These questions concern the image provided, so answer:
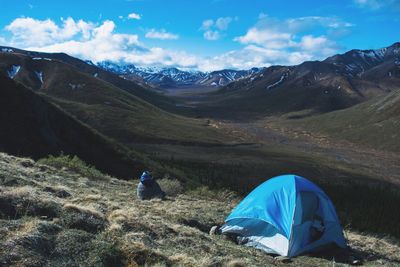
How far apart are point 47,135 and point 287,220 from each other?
26469 millimetres

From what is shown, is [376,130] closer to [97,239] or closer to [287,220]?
[287,220]

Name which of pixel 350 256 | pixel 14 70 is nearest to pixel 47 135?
pixel 350 256

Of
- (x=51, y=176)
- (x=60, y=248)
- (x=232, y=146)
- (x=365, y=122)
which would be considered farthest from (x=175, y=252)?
(x=365, y=122)

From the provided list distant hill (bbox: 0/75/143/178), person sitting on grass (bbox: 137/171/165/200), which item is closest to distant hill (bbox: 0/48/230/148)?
distant hill (bbox: 0/75/143/178)

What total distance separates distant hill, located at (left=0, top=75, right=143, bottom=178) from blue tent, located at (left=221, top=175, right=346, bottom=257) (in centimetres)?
2014

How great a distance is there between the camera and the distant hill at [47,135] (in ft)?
113

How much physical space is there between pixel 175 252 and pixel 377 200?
5104 centimetres

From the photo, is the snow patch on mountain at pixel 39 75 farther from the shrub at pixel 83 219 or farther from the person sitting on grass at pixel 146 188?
the shrub at pixel 83 219

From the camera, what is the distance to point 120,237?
1100 centimetres

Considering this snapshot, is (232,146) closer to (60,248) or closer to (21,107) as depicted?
(21,107)

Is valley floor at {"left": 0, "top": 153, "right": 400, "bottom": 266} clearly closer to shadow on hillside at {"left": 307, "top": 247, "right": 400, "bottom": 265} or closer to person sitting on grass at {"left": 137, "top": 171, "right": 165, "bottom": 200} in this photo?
shadow on hillside at {"left": 307, "top": 247, "right": 400, "bottom": 265}

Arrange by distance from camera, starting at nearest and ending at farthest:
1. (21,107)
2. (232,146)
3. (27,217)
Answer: (27,217), (21,107), (232,146)

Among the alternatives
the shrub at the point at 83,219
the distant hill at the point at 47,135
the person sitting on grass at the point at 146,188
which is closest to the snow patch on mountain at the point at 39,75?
the distant hill at the point at 47,135

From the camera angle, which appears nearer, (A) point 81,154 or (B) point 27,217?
(B) point 27,217
